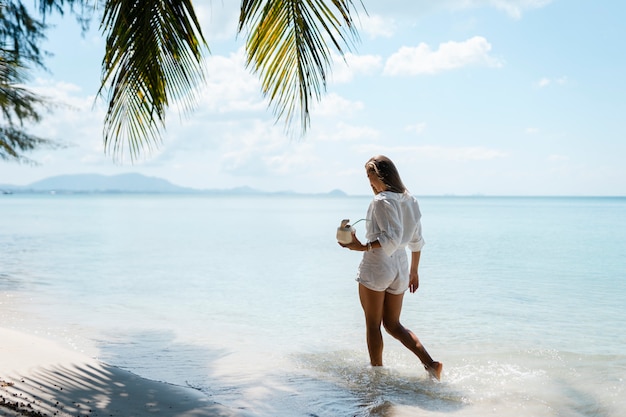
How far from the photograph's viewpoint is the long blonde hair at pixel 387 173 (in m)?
4.42

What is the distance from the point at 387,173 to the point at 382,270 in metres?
0.74

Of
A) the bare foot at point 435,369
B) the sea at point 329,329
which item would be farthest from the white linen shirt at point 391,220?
the sea at point 329,329

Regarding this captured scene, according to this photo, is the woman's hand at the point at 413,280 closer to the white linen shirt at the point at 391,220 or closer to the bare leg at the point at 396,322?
the bare leg at the point at 396,322

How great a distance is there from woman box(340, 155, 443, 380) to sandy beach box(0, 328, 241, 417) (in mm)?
1417

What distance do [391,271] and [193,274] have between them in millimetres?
9651

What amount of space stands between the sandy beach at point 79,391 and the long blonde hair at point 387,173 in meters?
1.97

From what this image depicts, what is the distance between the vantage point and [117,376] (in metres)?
4.43

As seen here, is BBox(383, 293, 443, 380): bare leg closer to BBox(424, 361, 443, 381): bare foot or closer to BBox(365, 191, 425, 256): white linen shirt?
BBox(424, 361, 443, 381): bare foot

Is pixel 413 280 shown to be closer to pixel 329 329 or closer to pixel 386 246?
pixel 386 246

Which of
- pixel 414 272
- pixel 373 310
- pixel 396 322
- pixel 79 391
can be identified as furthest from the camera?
pixel 414 272

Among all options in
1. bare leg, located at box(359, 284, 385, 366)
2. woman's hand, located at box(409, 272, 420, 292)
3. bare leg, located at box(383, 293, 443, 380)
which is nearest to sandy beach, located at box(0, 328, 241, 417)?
bare leg, located at box(359, 284, 385, 366)

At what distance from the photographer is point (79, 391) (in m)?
3.80

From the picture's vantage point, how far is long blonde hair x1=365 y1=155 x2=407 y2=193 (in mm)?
4418

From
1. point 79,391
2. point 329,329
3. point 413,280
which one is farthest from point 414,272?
point 329,329
